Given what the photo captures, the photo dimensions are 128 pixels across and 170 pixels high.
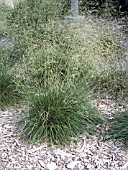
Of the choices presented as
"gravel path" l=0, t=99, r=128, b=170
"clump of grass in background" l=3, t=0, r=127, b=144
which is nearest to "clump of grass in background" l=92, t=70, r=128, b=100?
"clump of grass in background" l=3, t=0, r=127, b=144

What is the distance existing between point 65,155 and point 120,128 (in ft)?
1.71

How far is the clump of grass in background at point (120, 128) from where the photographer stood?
2.78m

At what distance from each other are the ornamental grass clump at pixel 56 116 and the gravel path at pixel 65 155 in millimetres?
74

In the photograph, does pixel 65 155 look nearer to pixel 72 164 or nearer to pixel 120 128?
pixel 72 164

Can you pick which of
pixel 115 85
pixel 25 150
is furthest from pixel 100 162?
pixel 115 85

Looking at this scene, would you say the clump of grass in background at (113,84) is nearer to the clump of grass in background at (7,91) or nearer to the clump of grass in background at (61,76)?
the clump of grass in background at (61,76)

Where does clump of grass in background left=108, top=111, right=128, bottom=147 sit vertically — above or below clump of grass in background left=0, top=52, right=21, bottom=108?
below

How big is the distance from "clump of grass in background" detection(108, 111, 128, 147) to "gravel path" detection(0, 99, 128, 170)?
59mm

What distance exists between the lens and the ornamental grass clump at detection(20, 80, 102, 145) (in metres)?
2.77

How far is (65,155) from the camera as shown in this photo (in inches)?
106

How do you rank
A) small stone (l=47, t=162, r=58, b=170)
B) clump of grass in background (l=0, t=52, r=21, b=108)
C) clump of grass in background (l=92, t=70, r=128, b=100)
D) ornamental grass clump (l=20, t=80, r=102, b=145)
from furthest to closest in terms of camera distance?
1. clump of grass in background (l=92, t=70, r=128, b=100)
2. clump of grass in background (l=0, t=52, r=21, b=108)
3. ornamental grass clump (l=20, t=80, r=102, b=145)
4. small stone (l=47, t=162, r=58, b=170)

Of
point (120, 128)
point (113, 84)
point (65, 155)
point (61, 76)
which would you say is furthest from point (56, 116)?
point (113, 84)

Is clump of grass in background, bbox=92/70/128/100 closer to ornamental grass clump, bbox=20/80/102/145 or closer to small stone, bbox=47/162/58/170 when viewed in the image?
ornamental grass clump, bbox=20/80/102/145

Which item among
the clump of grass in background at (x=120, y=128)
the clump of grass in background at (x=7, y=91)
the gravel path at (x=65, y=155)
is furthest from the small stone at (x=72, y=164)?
the clump of grass in background at (x=7, y=91)
